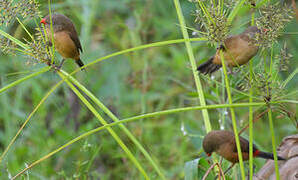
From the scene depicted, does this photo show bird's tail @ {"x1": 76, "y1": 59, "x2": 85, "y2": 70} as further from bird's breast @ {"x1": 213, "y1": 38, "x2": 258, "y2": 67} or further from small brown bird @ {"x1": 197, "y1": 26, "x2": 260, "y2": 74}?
bird's breast @ {"x1": 213, "y1": 38, "x2": 258, "y2": 67}

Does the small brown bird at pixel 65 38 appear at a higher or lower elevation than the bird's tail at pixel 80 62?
higher

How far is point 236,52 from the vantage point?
7.00 feet

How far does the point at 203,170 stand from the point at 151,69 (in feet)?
9.24

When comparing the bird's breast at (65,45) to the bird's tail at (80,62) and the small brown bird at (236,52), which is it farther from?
the small brown bird at (236,52)

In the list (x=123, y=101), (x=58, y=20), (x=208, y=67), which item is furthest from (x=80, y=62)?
(x=123, y=101)

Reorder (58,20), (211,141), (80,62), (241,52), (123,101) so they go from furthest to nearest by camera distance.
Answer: (123,101) < (80,62) < (58,20) < (211,141) < (241,52)

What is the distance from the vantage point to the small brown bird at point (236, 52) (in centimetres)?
205

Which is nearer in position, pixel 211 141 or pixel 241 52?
pixel 241 52

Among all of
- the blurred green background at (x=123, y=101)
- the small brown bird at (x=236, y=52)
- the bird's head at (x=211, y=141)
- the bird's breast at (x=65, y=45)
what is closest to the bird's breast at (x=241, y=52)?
the small brown bird at (x=236, y=52)

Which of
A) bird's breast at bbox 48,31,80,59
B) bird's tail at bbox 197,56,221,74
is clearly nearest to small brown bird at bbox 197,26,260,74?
bird's tail at bbox 197,56,221,74

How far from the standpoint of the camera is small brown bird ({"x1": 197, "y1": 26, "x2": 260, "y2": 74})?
2047mm

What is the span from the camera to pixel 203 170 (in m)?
2.37

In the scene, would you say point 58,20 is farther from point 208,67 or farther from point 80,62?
point 208,67

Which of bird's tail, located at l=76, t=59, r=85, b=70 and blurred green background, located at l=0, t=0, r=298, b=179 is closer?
bird's tail, located at l=76, t=59, r=85, b=70
